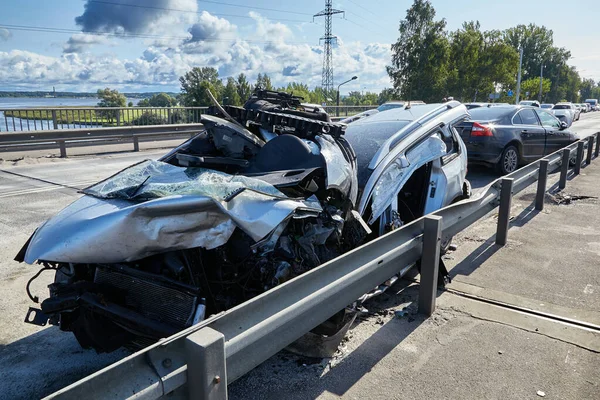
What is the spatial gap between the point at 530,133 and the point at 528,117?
1.99 ft

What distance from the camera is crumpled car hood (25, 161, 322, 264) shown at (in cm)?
261

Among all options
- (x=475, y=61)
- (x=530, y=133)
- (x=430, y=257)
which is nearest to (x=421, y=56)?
(x=475, y=61)

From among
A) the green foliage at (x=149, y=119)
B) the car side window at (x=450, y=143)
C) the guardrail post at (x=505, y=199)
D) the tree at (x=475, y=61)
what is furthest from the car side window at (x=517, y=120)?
the tree at (x=475, y=61)

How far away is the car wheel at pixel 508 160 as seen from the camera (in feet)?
34.1

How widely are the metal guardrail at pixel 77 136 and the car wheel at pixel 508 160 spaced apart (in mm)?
12032

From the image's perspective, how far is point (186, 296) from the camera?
2639 mm

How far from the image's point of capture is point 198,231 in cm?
272

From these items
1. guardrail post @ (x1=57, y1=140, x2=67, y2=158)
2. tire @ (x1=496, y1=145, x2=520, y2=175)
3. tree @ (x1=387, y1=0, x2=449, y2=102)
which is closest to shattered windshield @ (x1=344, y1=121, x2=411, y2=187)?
tire @ (x1=496, y1=145, x2=520, y2=175)

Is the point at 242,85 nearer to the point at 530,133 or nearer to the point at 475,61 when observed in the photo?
the point at 475,61

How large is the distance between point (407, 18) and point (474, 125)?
4475 centimetres

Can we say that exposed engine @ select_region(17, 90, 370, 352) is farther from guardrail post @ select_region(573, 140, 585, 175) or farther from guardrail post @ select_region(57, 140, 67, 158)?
guardrail post @ select_region(57, 140, 67, 158)

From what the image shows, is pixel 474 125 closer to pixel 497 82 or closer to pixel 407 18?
pixel 407 18

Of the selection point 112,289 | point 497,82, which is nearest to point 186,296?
point 112,289

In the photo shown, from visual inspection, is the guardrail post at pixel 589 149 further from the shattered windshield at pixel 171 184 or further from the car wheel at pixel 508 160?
the shattered windshield at pixel 171 184
